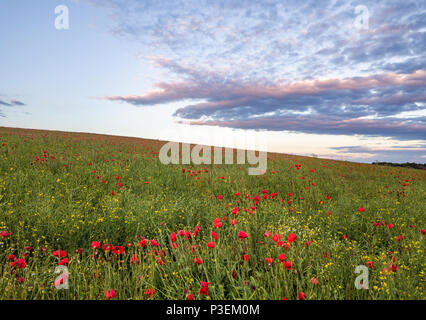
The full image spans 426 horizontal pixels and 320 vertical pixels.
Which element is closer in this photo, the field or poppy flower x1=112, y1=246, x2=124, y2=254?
the field

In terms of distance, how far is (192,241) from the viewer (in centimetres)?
293

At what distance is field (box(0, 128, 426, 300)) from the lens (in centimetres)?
223
